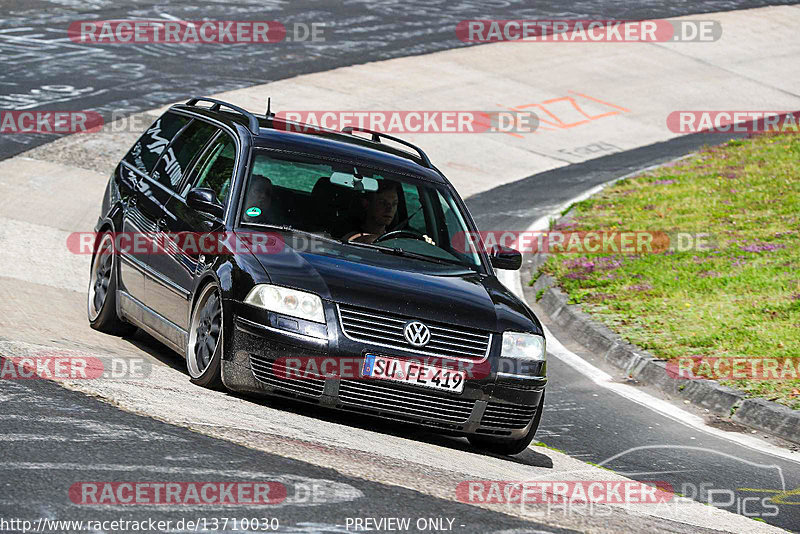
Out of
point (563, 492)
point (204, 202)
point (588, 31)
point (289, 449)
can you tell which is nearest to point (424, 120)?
point (588, 31)

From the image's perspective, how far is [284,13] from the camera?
29672 millimetres

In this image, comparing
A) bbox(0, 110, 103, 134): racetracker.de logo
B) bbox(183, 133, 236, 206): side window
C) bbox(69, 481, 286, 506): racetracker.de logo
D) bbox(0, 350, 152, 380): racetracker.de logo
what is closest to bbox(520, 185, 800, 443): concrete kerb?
bbox(183, 133, 236, 206): side window

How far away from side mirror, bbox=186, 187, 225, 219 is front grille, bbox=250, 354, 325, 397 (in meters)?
1.25

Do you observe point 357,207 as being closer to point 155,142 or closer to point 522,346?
point 522,346

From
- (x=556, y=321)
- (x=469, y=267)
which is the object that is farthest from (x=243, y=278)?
(x=556, y=321)

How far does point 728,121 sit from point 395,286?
20466 mm

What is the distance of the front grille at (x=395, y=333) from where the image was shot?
673 cm

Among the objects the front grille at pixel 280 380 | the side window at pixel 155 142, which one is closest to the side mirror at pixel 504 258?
the front grille at pixel 280 380

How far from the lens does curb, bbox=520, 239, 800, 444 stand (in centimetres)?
908

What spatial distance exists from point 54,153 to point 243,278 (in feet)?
36.2

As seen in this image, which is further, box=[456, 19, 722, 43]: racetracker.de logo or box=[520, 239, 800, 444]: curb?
box=[456, 19, 722, 43]: racetracker.de logo

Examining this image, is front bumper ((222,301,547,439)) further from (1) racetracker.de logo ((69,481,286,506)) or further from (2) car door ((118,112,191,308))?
(2) car door ((118,112,191,308))

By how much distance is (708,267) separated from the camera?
44.7 feet

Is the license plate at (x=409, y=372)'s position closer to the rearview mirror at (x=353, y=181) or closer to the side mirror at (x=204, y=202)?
the side mirror at (x=204, y=202)
